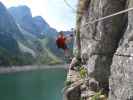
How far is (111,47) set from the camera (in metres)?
11.6

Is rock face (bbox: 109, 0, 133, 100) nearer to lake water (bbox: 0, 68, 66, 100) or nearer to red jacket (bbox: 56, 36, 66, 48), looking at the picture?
red jacket (bbox: 56, 36, 66, 48)

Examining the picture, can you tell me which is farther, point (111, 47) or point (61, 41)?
point (61, 41)

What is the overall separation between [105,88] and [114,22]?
2.25 metres

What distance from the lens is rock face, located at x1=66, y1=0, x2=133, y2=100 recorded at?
9.33 meters

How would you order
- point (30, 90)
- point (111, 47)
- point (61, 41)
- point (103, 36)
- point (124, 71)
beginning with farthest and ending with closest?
point (30, 90) < point (61, 41) < point (103, 36) < point (111, 47) < point (124, 71)

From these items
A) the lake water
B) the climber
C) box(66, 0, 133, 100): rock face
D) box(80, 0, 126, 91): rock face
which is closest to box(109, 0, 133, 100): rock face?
box(66, 0, 133, 100): rock face

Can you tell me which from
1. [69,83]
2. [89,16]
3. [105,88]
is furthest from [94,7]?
[69,83]

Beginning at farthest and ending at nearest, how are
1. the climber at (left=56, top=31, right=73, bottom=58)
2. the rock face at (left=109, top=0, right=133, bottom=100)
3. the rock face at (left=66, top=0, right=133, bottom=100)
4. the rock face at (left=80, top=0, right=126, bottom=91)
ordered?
the climber at (left=56, top=31, right=73, bottom=58) < the rock face at (left=80, top=0, right=126, bottom=91) < the rock face at (left=66, top=0, right=133, bottom=100) < the rock face at (left=109, top=0, right=133, bottom=100)

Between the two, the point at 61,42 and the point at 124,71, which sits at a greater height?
the point at 61,42

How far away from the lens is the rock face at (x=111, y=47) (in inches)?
367

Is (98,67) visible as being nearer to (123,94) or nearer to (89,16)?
(89,16)

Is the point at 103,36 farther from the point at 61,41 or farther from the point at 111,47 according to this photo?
the point at 61,41

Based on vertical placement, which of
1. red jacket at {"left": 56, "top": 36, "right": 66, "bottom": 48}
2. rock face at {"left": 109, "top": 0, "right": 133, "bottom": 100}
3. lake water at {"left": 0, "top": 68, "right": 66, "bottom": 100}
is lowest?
lake water at {"left": 0, "top": 68, "right": 66, "bottom": 100}

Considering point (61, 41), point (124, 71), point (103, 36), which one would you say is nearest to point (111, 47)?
point (103, 36)
